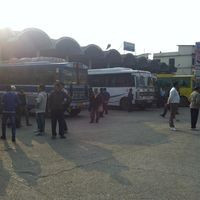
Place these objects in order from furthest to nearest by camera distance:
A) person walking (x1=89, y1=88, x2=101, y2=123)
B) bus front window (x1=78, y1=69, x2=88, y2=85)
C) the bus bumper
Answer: the bus bumper, bus front window (x1=78, y1=69, x2=88, y2=85), person walking (x1=89, y1=88, x2=101, y2=123)

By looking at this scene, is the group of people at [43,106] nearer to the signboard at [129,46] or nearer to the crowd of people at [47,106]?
the crowd of people at [47,106]

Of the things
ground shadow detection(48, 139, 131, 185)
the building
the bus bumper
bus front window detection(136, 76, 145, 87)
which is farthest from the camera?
the building

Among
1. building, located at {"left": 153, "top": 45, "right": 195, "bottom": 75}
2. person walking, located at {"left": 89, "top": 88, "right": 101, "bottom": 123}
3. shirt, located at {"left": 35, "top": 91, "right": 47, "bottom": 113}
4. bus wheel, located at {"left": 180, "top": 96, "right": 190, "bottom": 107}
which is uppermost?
building, located at {"left": 153, "top": 45, "right": 195, "bottom": 75}

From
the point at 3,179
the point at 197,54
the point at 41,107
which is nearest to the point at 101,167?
the point at 3,179

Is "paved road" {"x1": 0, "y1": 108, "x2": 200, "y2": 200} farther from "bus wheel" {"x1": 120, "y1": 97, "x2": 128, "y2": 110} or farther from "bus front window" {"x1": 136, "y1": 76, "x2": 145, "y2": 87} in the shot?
"bus front window" {"x1": 136, "y1": 76, "x2": 145, "y2": 87}

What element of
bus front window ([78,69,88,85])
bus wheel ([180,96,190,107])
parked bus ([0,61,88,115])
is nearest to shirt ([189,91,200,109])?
parked bus ([0,61,88,115])

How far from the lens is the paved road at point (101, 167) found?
21.4 feet

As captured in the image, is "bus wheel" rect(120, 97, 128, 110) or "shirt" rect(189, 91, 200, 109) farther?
"bus wheel" rect(120, 97, 128, 110)

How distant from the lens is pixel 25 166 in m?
8.45

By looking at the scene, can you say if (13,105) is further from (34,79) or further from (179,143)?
(34,79)

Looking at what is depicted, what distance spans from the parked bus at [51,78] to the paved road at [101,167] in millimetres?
7407

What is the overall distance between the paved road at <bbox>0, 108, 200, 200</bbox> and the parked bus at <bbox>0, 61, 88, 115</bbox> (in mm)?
7407

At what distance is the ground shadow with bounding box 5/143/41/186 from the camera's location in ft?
24.4

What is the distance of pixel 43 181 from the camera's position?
283 inches
